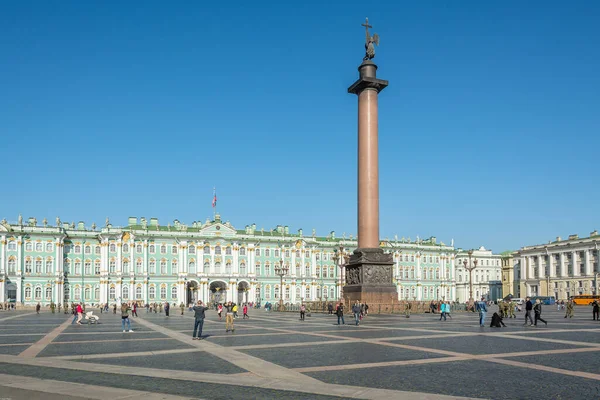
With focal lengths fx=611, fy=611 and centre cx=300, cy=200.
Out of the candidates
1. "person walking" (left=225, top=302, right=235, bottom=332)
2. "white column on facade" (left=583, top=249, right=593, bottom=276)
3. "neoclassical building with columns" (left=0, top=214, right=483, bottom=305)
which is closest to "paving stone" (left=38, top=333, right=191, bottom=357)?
"person walking" (left=225, top=302, right=235, bottom=332)

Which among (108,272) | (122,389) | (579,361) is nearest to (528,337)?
(579,361)

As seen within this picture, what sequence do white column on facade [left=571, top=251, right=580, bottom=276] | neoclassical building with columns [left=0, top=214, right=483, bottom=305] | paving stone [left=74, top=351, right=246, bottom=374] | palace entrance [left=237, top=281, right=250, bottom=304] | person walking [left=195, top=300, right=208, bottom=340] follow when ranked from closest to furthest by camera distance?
paving stone [left=74, top=351, right=246, bottom=374] → person walking [left=195, top=300, right=208, bottom=340] → neoclassical building with columns [left=0, top=214, right=483, bottom=305] → palace entrance [left=237, top=281, right=250, bottom=304] → white column on facade [left=571, top=251, right=580, bottom=276]

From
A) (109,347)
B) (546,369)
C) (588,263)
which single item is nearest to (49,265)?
(109,347)

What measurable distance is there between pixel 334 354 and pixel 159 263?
90.4 metres

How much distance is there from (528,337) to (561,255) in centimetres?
11628

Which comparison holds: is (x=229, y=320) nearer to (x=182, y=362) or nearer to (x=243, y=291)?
(x=182, y=362)

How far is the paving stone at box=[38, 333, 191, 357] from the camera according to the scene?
19.0 meters

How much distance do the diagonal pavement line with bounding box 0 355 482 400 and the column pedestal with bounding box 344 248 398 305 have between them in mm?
29308

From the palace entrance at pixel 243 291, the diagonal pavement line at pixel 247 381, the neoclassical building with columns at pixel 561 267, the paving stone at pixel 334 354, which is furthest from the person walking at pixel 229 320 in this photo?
the neoclassical building with columns at pixel 561 267

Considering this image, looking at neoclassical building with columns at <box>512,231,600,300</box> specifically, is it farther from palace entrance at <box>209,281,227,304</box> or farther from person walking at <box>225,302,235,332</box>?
person walking at <box>225,302,235,332</box>

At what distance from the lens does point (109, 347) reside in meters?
20.7

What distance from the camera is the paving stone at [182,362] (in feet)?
48.5

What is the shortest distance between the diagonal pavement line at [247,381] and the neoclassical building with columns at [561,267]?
11649cm

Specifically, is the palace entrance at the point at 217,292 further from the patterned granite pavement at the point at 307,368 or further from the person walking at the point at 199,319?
the patterned granite pavement at the point at 307,368
